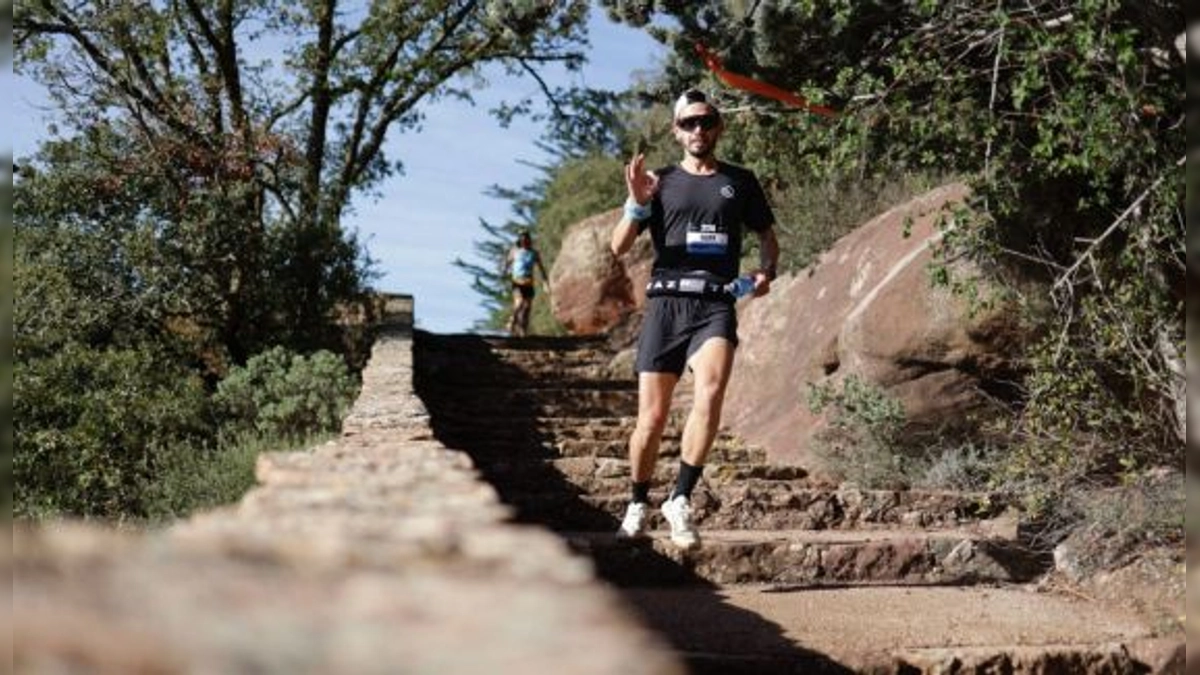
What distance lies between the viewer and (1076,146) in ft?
24.2

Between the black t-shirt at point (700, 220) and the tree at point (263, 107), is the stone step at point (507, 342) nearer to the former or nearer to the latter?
the tree at point (263, 107)

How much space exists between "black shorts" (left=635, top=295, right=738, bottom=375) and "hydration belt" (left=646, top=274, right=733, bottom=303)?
2cm

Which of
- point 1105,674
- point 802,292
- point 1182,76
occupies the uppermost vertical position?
point 1182,76

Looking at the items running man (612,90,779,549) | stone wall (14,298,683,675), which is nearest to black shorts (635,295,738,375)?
running man (612,90,779,549)

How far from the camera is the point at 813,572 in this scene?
23.0 ft

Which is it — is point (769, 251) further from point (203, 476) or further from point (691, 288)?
point (203, 476)

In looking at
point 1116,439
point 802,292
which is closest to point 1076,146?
point 1116,439

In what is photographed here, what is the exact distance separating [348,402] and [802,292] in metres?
3.53

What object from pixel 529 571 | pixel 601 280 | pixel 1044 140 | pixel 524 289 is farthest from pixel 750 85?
pixel 601 280

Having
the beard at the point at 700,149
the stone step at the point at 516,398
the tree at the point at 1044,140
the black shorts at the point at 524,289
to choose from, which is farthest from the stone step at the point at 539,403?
the black shorts at the point at 524,289

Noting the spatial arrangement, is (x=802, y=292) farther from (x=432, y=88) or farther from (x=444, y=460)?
(x=444, y=460)

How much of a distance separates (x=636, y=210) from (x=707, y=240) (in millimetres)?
338

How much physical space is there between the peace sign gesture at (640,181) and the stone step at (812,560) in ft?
5.07

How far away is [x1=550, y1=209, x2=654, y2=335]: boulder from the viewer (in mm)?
21812
